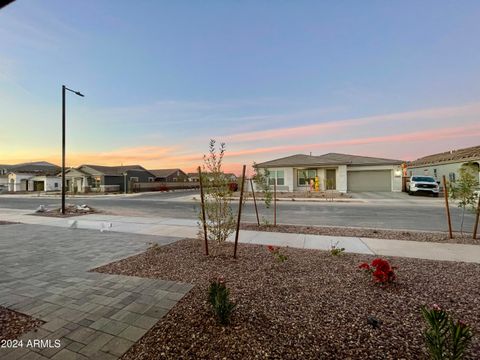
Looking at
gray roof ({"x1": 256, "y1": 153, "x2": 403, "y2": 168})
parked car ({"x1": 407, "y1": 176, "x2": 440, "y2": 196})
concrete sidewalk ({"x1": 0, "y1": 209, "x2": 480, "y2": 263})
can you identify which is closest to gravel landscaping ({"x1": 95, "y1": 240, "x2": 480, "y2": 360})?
concrete sidewalk ({"x1": 0, "y1": 209, "x2": 480, "y2": 263})

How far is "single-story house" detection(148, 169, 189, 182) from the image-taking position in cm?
5338

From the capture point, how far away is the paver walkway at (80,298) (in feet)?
7.40

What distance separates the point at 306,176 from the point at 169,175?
37584mm

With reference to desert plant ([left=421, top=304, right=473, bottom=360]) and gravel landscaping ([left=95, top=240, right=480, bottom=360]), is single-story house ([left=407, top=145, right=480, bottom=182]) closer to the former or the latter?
gravel landscaping ([left=95, top=240, right=480, bottom=360])

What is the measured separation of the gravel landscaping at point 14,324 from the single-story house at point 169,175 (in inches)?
2038

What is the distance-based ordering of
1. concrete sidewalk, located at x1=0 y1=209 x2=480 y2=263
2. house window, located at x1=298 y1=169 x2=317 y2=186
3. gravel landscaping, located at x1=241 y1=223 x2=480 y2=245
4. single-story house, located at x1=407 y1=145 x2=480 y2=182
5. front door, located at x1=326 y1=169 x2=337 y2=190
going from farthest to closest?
1. house window, located at x1=298 y1=169 x2=317 y2=186
2. front door, located at x1=326 y1=169 x2=337 y2=190
3. single-story house, located at x1=407 y1=145 x2=480 y2=182
4. gravel landscaping, located at x1=241 y1=223 x2=480 y2=245
5. concrete sidewalk, located at x1=0 y1=209 x2=480 y2=263

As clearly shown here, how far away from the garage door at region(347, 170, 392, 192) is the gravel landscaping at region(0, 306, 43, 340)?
98.7 ft

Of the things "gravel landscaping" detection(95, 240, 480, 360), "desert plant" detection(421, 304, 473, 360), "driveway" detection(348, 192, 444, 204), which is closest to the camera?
"desert plant" detection(421, 304, 473, 360)

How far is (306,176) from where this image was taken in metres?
27.2

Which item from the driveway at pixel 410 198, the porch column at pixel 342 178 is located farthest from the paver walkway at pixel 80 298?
the porch column at pixel 342 178

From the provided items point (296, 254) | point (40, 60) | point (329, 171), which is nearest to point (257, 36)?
point (40, 60)

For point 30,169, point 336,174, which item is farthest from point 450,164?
point 30,169

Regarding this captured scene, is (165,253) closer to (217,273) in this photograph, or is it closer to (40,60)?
(217,273)

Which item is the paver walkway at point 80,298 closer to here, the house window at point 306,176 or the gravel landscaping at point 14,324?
the gravel landscaping at point 14,324
